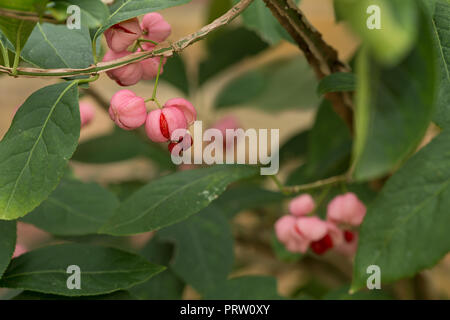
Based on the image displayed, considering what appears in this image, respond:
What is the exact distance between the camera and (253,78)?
1.14 m

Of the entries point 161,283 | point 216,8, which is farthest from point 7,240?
point 216,8

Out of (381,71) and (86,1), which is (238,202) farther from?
(381,71)

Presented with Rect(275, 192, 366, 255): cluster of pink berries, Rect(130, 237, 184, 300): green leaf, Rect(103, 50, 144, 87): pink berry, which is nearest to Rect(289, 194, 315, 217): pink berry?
Rect(275, 192, 366, 255): cluster of pink berries

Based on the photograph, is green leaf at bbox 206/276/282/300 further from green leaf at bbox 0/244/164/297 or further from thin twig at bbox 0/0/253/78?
thin twig at bbox 0/0/253/78

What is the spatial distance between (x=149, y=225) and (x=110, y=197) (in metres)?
0.19

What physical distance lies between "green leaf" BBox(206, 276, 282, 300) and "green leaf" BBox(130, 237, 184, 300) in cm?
13

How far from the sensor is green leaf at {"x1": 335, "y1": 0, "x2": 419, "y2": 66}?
220 millimetres

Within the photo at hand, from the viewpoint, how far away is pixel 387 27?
0.23 meters

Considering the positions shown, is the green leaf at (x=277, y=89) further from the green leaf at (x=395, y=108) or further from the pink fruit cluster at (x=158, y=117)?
the green leaf at (x=395, y=108)

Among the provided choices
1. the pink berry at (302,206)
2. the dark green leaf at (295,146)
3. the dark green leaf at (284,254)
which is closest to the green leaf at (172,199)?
the pink berry at (302,206)

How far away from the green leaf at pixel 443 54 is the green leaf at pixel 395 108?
22 cm

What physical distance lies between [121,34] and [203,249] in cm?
40

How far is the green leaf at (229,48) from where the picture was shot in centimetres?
103

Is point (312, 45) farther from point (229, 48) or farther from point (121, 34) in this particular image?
point (229, 48)
